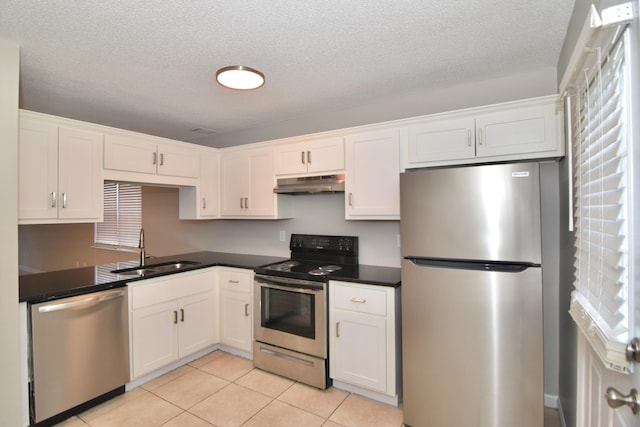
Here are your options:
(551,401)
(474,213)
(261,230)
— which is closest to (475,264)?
(474,213)

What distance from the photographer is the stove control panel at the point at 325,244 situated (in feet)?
10.2

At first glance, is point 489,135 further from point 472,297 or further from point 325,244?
point 325,244

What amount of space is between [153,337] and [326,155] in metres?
2.22

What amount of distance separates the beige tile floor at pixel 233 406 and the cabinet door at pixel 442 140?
1942 millimetres

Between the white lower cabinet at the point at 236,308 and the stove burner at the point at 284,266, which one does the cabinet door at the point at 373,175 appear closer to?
the stove burner at the point at 284,266

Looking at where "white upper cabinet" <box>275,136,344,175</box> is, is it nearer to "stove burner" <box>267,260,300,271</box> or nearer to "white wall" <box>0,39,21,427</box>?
"stove burner" <box>267,260,300,271</box>

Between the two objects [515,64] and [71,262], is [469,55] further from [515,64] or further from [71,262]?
[71,262]

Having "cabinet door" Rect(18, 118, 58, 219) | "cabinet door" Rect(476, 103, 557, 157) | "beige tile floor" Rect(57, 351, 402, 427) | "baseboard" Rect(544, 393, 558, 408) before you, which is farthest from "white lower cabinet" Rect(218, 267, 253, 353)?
"baseboard" Rect(544, 393, 558, 408)

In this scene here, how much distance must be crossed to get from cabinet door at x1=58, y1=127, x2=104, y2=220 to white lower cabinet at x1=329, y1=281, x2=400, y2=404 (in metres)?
2.10

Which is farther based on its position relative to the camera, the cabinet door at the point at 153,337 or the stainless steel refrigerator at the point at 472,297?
the cabinet door at the point at 153,337

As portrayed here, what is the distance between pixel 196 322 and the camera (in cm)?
309

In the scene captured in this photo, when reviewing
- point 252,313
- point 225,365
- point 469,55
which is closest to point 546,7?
point 469,55

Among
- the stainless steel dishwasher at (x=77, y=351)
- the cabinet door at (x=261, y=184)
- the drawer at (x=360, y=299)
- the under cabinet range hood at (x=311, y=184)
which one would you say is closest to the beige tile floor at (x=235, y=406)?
the stainless steel dishwasher at (x=77, y=351)

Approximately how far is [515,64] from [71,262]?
6.34 m
